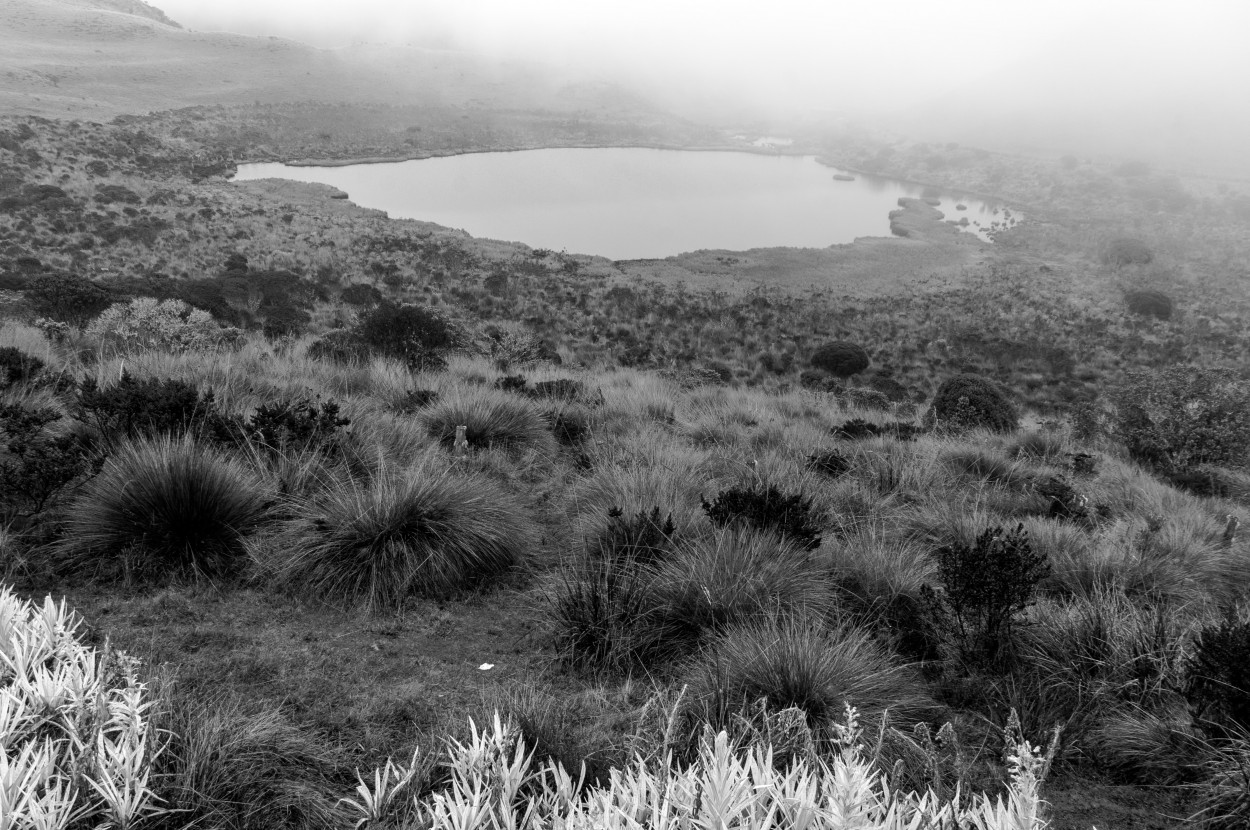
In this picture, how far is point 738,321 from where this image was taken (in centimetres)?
2923

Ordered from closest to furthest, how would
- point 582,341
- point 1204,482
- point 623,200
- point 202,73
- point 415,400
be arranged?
point 415,400 → point 1204,482 → point 582,341 → point 623,200 → point 202,73

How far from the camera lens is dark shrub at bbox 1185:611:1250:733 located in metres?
2.61

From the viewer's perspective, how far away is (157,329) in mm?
10797

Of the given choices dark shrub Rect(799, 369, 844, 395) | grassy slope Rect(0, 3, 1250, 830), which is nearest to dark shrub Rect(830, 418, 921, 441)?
grassy slope Rect(0, 3, 1250, 830)

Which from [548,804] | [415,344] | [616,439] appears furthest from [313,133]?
[548,804]

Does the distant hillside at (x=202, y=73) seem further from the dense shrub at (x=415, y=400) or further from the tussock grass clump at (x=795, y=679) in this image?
the tussock grass clump at (x=795, y=679)

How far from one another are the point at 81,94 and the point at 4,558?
3019 inches

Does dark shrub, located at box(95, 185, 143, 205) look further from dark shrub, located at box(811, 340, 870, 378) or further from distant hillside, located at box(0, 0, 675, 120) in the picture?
dark shrub, located at box(811, 340, 870, 378)

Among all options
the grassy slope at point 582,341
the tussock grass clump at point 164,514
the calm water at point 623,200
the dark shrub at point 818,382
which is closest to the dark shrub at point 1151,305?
the grassy slope at point 582,341

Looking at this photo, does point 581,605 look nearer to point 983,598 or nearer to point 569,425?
point 983,598

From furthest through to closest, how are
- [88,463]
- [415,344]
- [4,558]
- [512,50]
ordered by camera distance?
[512,50] → [415,344] → [88,463] → [4,558]

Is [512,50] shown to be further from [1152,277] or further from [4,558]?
[4,558]

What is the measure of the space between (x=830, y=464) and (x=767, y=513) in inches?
101

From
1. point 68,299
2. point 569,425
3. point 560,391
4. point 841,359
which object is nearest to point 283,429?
point 569,425
